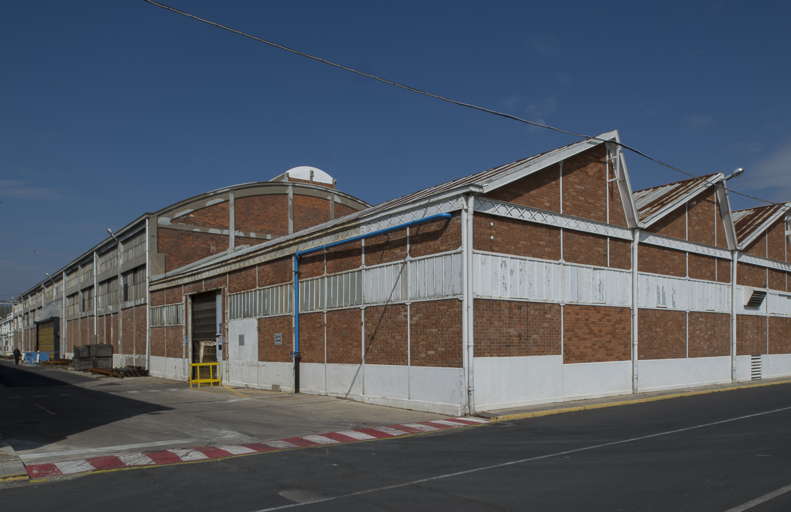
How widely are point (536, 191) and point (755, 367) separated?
16602mm

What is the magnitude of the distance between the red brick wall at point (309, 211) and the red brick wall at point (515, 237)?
82.5 feet

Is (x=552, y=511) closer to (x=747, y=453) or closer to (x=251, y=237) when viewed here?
(x=747, y=453)

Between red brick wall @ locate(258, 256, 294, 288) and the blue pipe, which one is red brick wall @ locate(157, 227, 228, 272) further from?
the blue pipe

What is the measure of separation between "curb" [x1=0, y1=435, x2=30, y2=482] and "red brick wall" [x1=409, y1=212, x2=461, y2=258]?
10.3m

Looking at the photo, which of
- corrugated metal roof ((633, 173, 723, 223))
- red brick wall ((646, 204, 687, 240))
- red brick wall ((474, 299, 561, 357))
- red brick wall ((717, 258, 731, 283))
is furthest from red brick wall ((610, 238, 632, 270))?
red brick wall ((717, 258, 731, 283))

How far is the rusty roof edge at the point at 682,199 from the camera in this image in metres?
21.1

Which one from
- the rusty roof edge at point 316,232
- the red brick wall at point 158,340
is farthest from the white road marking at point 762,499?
the red brick wall at point 158,340

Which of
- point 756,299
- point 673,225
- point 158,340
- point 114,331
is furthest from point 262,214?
point 756,299

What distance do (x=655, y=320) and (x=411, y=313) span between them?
10.0 m

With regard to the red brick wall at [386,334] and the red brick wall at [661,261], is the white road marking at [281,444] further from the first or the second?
the red brick wall at [661,261]

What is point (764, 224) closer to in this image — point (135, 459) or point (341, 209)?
point (341, 209)

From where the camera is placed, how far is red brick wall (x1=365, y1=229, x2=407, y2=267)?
1745 centimetres

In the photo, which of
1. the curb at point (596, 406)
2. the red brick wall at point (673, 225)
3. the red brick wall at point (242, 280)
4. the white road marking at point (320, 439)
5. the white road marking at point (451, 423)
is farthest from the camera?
the red brick wall at point (242, 280)

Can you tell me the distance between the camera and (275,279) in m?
23.5
